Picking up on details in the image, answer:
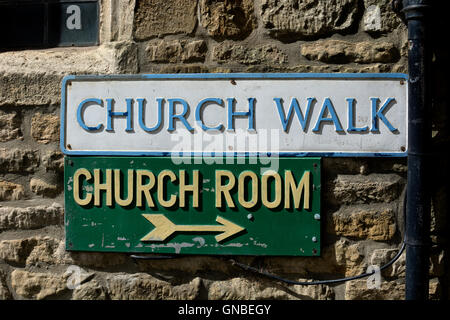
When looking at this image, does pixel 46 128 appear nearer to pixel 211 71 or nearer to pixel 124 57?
pixel 124 57

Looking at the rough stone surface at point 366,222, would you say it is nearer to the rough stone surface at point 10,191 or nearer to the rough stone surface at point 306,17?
the rough stone surface at point 306,17

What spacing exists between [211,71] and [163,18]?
32 centimetres

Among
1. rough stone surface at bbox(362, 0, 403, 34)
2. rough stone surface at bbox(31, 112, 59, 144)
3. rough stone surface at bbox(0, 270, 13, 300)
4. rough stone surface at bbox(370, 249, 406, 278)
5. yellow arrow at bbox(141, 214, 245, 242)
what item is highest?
rough stone surface at bbox(362, 0, 403, 34)

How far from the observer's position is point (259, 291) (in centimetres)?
214

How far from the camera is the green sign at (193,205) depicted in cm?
209

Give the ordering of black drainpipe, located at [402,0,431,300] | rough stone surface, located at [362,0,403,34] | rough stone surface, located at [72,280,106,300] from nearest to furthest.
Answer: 1. black drainpipe, located at [402,0,431,300]
2. rough stone surface, located at [362,0,403,34]
3. rough stone surface, located at [72,280,106,300]

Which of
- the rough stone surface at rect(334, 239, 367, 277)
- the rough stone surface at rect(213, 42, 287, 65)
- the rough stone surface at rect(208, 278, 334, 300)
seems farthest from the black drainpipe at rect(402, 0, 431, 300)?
the rough stone surface at rect(213, 42, 287, 65)

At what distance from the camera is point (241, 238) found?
2.11 metres

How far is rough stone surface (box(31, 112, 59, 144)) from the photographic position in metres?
2.22

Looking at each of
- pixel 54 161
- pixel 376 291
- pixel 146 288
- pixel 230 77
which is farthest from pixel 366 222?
pixel 54 161

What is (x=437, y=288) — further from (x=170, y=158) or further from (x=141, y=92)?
(x=141, y=92)

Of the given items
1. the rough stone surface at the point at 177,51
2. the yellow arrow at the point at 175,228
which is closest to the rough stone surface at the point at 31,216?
the yellow arrow at the point at 175,228

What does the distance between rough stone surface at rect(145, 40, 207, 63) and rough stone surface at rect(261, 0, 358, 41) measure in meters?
0.32

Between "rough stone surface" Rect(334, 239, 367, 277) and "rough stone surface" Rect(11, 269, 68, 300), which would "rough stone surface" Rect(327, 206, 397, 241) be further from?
"rough stone surface" Rect(11, 269, 68, 300)
